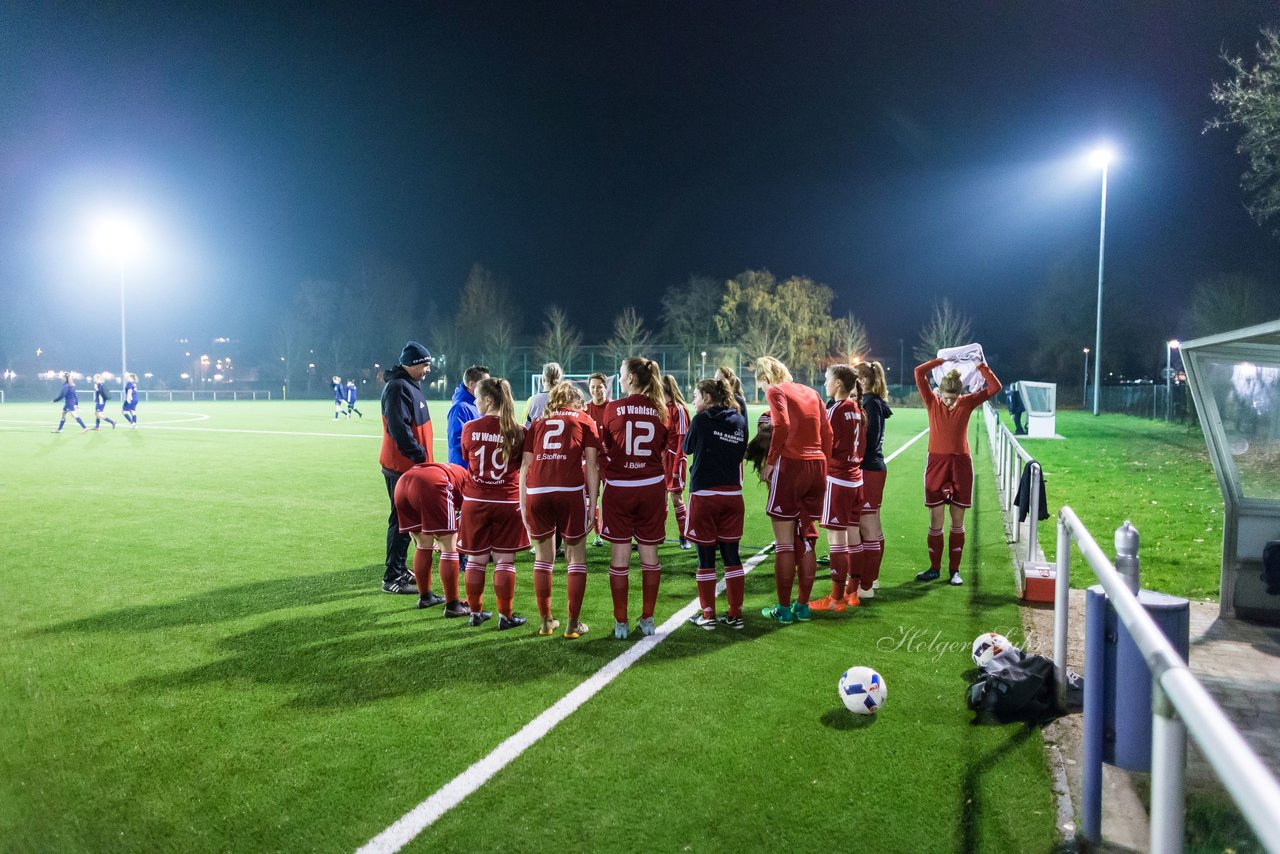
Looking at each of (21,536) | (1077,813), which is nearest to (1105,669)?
(1077,813)

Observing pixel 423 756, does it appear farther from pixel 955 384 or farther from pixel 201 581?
pixel 955 384

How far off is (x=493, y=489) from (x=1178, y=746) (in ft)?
14.7

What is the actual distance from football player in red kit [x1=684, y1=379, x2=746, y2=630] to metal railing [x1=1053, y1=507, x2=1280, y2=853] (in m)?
2.94


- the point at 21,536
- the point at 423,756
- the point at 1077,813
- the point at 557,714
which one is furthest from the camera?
the point at 21,536

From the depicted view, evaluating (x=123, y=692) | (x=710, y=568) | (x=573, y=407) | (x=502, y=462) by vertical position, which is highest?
(x=573, y=407)

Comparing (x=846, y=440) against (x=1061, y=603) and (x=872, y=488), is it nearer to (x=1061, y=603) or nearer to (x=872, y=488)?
(x=872, y=488)

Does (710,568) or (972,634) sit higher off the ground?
(710,568)

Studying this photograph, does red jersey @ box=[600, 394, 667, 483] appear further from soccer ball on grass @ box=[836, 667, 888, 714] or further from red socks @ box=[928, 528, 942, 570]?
red socks @ box=[928, 528, 942, 570]

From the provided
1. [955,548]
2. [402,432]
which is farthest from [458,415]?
[955,548]

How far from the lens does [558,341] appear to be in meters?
79.5

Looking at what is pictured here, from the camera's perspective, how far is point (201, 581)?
24.5 ft

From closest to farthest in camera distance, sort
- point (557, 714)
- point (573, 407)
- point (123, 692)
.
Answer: point (557, 714), point (123, 692), point (573, 407)

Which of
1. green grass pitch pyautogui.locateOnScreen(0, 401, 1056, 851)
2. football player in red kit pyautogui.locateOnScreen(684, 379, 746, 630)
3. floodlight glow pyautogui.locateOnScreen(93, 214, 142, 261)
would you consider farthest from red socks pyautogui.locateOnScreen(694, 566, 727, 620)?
floodlight glow pyautogui.locateOnScreen(93, 214, 142, 261)

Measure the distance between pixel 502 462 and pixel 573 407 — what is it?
25.7 inches
